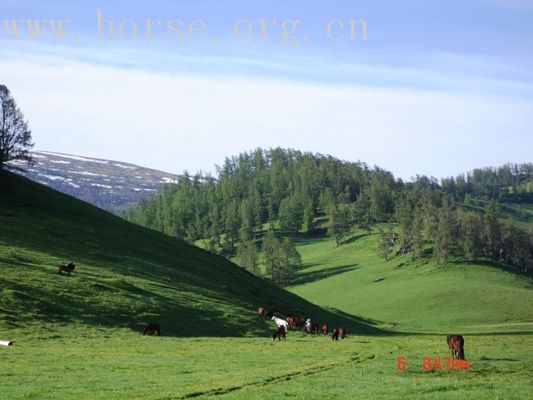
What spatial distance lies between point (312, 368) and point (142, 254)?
4976cm

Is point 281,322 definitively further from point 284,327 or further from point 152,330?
point 152,330

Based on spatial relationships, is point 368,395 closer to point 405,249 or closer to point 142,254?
point 142,254

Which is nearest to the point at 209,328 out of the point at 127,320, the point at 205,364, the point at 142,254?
the point at 127,320

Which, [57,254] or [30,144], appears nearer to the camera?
[57,254]

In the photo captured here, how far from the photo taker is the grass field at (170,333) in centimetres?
2447

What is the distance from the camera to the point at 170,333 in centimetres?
4684

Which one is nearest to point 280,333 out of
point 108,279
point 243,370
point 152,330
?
point 152,330

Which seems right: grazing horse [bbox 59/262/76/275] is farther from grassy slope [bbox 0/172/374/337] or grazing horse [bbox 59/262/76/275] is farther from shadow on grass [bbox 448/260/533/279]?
shadow on grass [bbox 448/260/533/279]

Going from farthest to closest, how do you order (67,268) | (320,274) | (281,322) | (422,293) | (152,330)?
(320,274) < (422,293) < (67,268) < (281,322) < (152,330)

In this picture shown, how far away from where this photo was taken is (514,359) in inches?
1272

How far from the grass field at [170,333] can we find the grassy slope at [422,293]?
1.05 metres
